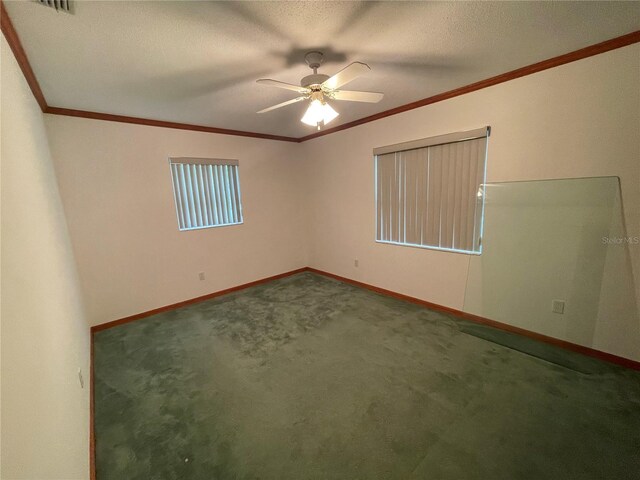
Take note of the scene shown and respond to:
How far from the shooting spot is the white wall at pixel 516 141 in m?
1.93

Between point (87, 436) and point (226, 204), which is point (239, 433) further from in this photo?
point (226, 204)

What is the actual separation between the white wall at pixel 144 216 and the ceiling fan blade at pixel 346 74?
2438mm

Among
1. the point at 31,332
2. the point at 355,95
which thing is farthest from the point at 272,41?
the point at 31,332

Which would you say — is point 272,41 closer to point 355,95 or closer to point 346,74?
point 346,74

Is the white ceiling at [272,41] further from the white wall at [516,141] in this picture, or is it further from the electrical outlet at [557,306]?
the electrical outlet at [557,306]

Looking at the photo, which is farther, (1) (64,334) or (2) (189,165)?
(2) (189,165)

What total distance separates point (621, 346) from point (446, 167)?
206 cm

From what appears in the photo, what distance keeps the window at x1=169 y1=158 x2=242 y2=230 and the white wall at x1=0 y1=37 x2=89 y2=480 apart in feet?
5.54

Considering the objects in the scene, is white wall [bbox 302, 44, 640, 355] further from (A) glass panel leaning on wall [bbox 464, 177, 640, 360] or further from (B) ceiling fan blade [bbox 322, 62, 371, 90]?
(B) ceiling fan blade [bbox 322, 62, 371, 90]

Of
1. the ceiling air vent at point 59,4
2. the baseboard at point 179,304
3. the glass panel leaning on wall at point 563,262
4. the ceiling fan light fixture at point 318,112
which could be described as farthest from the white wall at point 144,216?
the glass panel leaning on wall at point 563,262

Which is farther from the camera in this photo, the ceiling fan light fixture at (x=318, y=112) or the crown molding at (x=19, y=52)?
the ceiling fan light fixture at (x=318, y=112)

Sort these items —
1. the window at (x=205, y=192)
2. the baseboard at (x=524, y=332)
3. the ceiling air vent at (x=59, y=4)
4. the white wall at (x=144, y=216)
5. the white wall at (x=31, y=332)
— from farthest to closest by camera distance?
the window at (x=205, y=192) < the white wall at (x=144, y=216) < the baseboard at (x=524, y=332) < the ceiling air vent at (x=59, y=4) < the white wall at (x=31, y=332)

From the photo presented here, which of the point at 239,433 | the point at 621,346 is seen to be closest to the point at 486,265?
the point at 621,346

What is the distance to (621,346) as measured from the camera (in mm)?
2055
